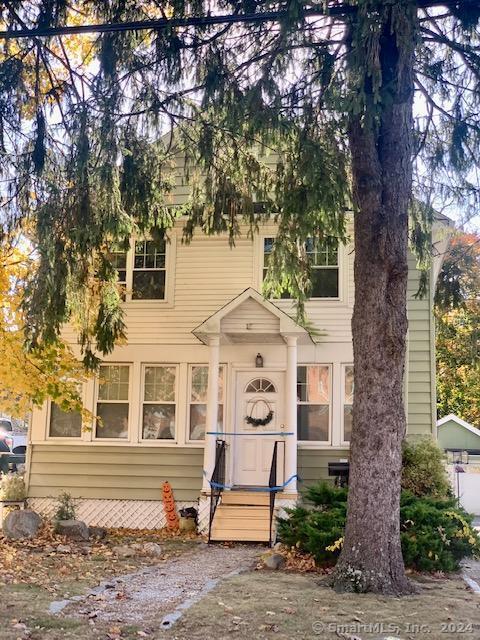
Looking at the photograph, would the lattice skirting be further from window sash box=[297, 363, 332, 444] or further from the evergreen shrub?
the evergreen shrub

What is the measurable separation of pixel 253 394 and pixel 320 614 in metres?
6.73

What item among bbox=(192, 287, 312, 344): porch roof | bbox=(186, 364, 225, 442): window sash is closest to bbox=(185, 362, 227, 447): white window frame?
bbox=(186, 364, 225, 442): window sash

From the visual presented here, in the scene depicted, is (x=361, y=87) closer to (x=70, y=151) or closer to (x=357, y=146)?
(x=357, y=146)

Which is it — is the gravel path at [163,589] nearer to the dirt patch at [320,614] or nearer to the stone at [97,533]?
the dirt patch at [320,614]

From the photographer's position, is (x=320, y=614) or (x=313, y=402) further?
(x=313, y=402)

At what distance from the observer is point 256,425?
40.9 feet

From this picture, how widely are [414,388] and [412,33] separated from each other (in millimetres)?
7061

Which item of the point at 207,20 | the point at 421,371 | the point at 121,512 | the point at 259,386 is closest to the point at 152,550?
the point at 121,512

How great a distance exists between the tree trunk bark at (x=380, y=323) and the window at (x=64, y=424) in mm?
7140

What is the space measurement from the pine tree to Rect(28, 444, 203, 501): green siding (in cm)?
452

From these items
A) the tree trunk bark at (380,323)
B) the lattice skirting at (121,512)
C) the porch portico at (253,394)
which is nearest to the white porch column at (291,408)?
the porch portico at (253,394)

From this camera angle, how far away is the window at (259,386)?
12.6 meters

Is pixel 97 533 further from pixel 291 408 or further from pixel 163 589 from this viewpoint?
pixel 163 589

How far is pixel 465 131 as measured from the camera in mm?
8664
